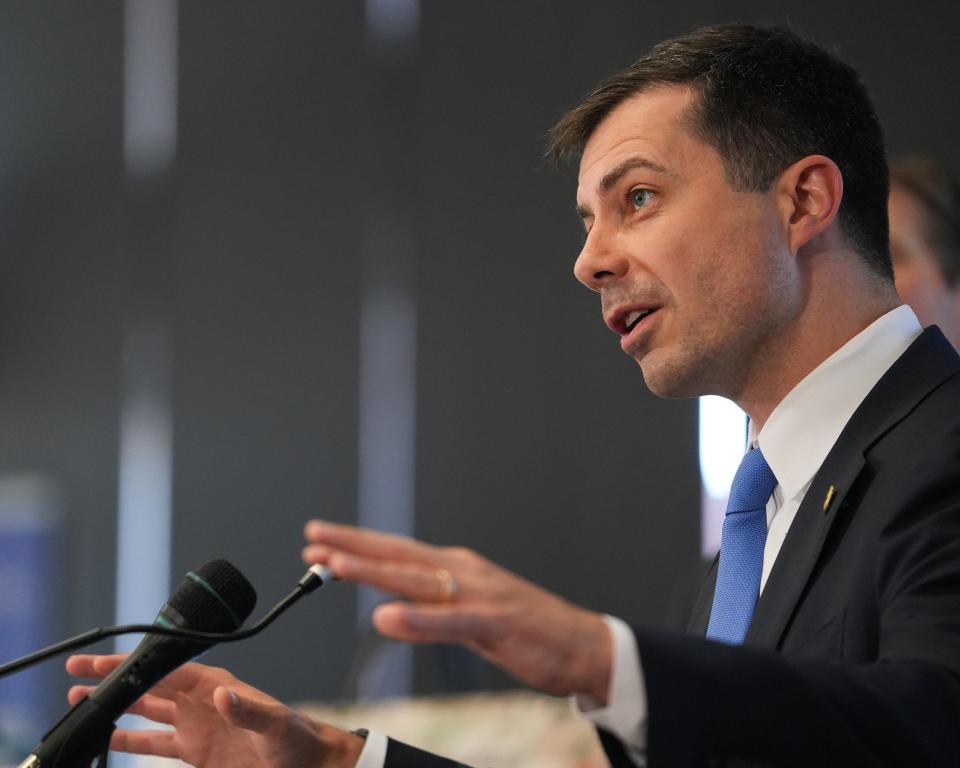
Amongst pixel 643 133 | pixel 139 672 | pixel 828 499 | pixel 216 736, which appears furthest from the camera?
Answer: pixel 643 133

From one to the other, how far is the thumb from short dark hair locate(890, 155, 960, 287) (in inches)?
67.5

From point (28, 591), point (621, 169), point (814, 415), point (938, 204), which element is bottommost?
point (28, 591)

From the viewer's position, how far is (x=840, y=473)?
4.68 ft

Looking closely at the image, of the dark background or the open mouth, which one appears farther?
the dark background

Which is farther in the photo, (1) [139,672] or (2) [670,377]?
(2) [670,377]

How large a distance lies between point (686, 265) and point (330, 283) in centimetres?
282

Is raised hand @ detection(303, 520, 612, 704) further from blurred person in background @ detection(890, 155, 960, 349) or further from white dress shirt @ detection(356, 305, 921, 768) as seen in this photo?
blurred person in background @ detection(890, 155, 960, 349)

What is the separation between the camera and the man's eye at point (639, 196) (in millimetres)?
1729

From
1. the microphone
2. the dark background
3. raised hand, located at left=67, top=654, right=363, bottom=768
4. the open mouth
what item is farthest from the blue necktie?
the dark background

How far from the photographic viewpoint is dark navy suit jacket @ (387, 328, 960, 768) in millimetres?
972

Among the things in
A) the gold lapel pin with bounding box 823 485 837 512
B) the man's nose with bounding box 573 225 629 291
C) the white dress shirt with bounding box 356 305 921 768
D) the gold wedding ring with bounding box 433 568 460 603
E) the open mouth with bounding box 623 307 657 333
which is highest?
the man's nose with bounding box 573 225 629 291

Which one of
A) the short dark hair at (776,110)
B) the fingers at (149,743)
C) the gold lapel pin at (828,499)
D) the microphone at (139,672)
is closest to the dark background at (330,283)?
the short dark hair at (776,110)

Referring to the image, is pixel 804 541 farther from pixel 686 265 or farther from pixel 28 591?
pixel 28 591

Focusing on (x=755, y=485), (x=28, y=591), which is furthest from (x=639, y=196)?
(x=28, y=591)
